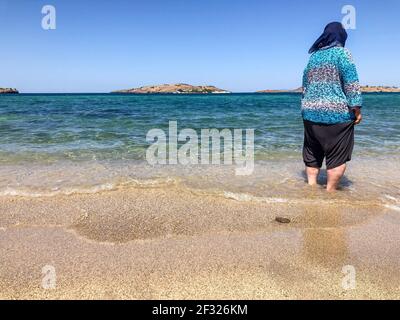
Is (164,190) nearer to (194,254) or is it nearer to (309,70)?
(194,254)

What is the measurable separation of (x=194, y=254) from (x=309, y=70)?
2.65m

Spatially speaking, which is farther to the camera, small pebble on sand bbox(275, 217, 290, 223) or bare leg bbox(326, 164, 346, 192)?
bare leg bbox(326, 164, 346, 192)

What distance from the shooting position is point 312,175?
4719 millimetres

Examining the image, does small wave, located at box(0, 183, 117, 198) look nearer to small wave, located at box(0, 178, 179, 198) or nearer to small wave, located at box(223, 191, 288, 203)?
small wave, located at box(0, 178, 179, 198)

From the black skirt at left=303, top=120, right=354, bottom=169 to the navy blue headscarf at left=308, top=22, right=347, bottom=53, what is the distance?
92cm

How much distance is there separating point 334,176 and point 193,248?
2242 mm

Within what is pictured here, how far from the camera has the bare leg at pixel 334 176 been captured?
4.23m

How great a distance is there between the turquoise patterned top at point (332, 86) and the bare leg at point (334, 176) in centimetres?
59

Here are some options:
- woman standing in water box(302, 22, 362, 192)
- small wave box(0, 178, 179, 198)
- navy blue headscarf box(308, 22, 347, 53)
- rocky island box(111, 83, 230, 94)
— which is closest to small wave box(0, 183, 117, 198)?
small wave box(0, 178, 179, 198)

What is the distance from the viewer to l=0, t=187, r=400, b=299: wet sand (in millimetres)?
2359

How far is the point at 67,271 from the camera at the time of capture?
101 inches

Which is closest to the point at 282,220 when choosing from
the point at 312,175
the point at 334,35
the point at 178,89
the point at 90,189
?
the point at 312,175
